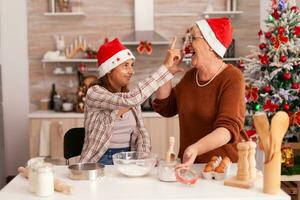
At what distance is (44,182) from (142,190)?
0.36m

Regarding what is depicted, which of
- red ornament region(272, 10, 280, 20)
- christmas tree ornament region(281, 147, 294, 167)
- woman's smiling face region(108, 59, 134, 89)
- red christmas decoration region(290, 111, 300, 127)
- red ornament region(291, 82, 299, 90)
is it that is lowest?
christmas tree ornament region(281, 147, 294, 167)

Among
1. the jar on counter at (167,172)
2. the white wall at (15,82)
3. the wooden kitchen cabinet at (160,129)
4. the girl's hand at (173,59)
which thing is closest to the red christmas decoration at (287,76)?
the wooden kitchen cabinet at (160,129)

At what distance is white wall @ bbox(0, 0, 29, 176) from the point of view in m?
5.02

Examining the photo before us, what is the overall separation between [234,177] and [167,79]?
61 centimetres

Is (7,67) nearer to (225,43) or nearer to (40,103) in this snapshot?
(40,103)

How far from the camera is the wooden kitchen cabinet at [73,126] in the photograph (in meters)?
4.62

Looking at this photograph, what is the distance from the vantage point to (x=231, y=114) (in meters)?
1.94

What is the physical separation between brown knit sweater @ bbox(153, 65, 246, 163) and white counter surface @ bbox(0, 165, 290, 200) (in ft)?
1.00

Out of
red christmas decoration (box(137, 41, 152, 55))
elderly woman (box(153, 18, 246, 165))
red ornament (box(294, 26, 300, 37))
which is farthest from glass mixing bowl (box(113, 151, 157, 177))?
red christmas decoration (box(137, 41, 152, 55))

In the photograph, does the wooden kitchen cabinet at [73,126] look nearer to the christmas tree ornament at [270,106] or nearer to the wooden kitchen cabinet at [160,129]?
the wooden kitchen cabinet at [160,129]

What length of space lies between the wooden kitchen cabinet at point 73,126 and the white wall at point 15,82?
1.71 feet

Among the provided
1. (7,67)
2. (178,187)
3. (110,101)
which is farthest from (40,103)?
(178,187)

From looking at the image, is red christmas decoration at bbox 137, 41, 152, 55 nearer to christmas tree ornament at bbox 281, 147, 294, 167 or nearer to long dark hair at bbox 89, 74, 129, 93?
christmas tree ornament at bbox 281, 147, 294, 167

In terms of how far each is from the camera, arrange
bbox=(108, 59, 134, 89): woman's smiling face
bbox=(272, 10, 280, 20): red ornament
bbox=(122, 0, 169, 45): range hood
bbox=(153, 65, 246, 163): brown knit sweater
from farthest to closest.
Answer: bbox=(122, 0, 169, 45): range hood, bbox=(272, 10, 280, 20): red ornament, bbox=(108, 59, 134, 89): woman's smiling face, bbox=(153, 65, 246, 163): brown knit sweater
